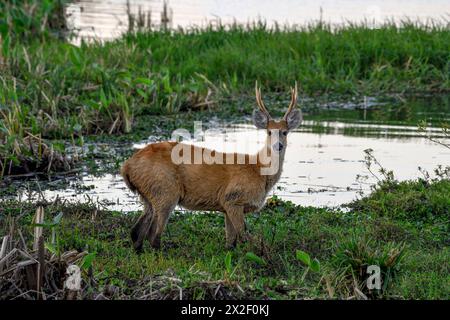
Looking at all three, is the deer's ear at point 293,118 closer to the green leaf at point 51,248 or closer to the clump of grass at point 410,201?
the clump of grass at point 410,201

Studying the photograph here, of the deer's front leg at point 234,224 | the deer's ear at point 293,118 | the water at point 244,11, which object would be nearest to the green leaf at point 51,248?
the deer's front leg at point 234,224

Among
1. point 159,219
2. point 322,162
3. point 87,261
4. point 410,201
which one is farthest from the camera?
point 322,162

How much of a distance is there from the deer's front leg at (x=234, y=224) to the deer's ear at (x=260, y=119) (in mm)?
825

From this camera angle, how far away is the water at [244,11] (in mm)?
21797

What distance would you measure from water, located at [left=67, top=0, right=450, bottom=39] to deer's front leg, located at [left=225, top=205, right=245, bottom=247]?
12.4 m

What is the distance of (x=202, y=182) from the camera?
28.2 ft

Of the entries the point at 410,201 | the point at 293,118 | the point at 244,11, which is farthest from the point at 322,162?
the point at 244,11

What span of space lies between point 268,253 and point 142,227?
3.86 ft

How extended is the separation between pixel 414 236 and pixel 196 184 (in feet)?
6.38

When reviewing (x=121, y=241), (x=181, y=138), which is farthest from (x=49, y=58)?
(x=121, y=241)

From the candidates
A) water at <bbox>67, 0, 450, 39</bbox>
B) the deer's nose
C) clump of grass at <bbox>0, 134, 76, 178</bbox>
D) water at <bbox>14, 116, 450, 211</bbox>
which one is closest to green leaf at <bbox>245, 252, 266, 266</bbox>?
the deer's nose

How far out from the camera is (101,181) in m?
11.1

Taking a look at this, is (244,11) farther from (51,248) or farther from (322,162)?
(51,248)

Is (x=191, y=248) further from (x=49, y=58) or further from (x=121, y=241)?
(x=49, y=58)
